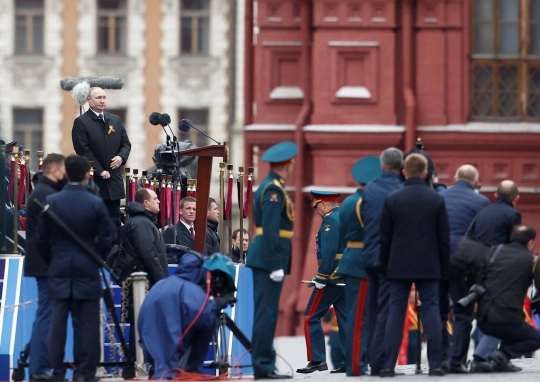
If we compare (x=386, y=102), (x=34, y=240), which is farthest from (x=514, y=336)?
(x=386, y=102)

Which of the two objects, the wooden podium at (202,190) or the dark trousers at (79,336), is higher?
the wooden podium at (202,190)

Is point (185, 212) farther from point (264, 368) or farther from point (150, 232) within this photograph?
point (264, 368)

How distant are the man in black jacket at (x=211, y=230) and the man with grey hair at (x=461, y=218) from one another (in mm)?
2991

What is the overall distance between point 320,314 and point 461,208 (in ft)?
6.93

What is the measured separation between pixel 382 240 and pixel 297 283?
1144 centimetres

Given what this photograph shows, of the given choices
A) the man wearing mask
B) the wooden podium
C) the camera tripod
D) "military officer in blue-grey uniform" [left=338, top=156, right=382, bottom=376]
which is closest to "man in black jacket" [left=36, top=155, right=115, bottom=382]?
the camera tripod

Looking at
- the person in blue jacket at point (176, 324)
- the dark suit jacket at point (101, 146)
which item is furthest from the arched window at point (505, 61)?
the person in blue jacket at point (176, 324)

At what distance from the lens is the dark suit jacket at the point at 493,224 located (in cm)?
1462

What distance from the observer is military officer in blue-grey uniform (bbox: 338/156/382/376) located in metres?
14.4

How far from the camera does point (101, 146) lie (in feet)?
54.3

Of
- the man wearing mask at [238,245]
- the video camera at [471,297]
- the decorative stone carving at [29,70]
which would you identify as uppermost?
the decorative stone carving at [29,70]

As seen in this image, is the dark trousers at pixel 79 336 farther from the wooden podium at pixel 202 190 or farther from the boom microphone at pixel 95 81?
the boom microphone at pixel 95 81

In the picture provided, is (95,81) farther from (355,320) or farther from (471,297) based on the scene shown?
(471,297)

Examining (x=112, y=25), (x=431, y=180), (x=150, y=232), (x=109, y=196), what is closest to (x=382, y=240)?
(x=431, y=180)
